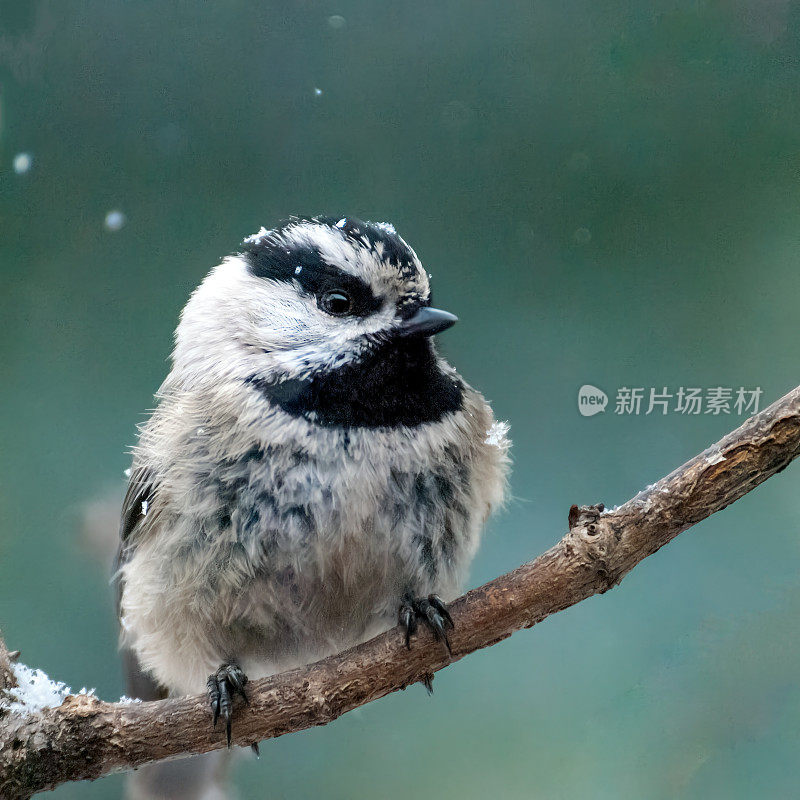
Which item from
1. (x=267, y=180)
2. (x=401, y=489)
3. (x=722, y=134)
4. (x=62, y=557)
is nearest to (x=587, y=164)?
(x=722, y=134)

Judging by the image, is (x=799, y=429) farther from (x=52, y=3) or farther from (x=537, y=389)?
(x=52, y=3)

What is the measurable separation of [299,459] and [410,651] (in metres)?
0.30

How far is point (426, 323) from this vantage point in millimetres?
1079

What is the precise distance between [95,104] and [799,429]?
1.22 meters

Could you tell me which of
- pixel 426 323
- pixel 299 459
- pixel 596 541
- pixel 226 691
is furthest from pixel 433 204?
pixel 226 691

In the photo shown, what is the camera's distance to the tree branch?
0.97 m

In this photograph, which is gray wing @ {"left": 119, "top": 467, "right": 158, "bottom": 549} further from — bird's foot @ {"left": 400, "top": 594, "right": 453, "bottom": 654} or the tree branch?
bird's foot @ {"left": 400, "top": 594, "right": 453, "bottom": 654}

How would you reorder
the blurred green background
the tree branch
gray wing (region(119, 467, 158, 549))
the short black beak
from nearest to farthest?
the tree branch < the short black beak < gray wing (region(119, 467, 158, 549)) < the blurred green background

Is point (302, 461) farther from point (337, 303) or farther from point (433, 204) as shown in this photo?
point (433, 204)

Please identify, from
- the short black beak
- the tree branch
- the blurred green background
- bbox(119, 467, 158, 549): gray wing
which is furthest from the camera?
the blurred green background

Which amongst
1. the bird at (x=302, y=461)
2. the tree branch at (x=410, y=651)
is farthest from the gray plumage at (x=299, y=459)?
the tree branch at (x=410, y=651)

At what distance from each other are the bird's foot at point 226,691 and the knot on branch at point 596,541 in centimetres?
48

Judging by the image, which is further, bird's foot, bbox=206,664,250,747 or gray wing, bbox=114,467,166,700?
gray wing, bbox=114,467,166,700

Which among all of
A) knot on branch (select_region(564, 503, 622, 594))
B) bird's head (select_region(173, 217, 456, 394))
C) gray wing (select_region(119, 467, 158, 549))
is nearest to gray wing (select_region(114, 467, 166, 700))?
gray wing (select_region(119, 467, 158, 549))
